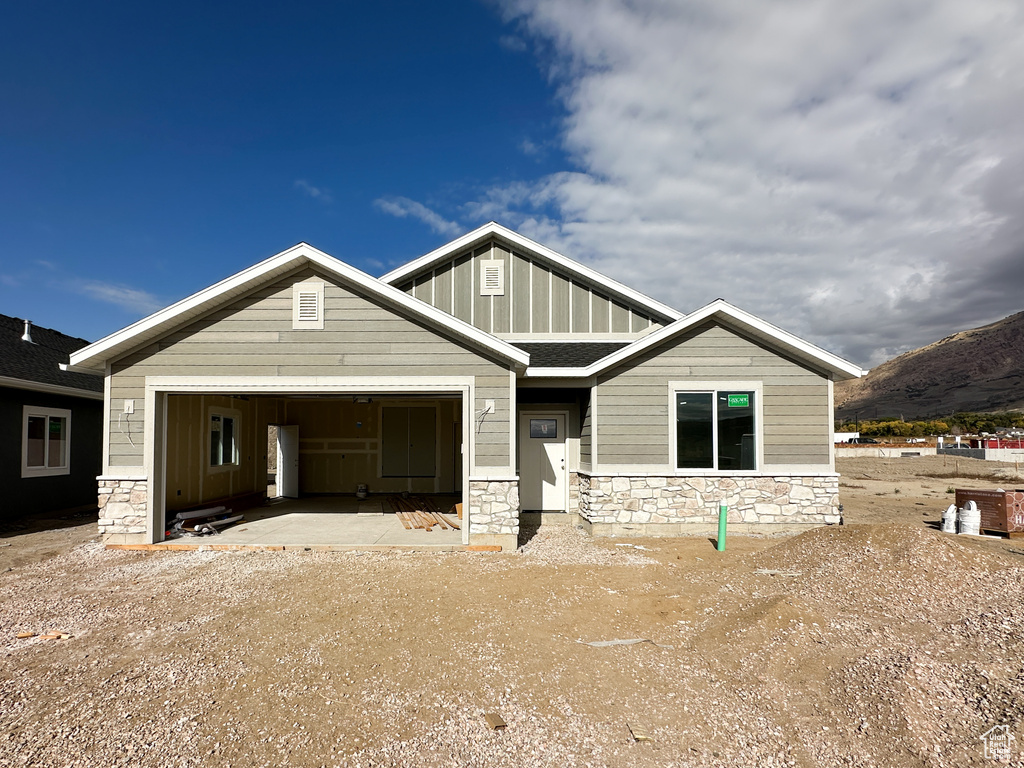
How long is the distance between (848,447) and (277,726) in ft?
132

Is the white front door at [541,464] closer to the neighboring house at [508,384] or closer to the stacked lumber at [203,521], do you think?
the neighboring house at [508,384]

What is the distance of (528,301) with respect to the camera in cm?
1245

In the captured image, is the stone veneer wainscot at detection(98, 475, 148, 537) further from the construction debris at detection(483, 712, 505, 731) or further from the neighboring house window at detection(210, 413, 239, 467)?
the construction debris at detection(483, 712, 505, 731)

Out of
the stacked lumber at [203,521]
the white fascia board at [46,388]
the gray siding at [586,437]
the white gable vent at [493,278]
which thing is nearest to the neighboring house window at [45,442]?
the white fascia board at [46,388]

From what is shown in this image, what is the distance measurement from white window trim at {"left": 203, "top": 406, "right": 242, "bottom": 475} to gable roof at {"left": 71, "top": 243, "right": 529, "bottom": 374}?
3036 millimetres

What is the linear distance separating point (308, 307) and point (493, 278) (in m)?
4.78

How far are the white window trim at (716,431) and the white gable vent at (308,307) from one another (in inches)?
258

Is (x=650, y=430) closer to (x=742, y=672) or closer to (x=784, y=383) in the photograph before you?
(x=784, y=383)

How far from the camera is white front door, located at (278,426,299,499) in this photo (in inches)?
584

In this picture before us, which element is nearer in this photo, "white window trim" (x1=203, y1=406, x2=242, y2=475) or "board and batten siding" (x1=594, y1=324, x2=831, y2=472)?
"board and batten siding" (x1=594, y1=324, x2=831, y2=472)

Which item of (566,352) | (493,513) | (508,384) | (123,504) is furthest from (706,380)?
(123,504)

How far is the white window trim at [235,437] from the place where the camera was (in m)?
11.8

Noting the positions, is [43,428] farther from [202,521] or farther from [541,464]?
[541,464]

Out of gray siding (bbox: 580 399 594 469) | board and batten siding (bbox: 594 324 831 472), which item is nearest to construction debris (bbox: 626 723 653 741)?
board and batten siding (bbox: 594 324 831 472)
